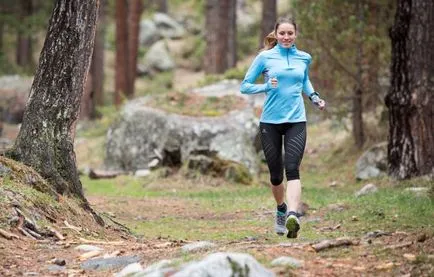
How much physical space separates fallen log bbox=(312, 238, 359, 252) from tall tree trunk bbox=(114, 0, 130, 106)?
861 inches

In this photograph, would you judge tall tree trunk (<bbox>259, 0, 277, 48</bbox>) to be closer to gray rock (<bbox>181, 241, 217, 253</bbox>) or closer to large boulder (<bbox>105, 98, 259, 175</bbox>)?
large boulder (<bbox>105, 98, 259, 175</bbox>)

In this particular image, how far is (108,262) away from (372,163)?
1093 centimetres

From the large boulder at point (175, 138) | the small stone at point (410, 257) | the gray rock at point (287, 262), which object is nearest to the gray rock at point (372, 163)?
the large boulder at point (175, 138)

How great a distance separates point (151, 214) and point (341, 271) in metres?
7.52

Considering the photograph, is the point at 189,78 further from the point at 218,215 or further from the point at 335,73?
the point at 218,215

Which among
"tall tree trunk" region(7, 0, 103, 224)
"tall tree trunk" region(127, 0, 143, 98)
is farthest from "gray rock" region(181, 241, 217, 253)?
"tall tree trunk" region(127, 0, 143, 98)

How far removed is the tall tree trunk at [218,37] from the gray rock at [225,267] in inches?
924

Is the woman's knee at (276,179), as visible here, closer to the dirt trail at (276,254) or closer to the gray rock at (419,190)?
the dirt trail at (276,254)

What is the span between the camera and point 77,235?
356 inches

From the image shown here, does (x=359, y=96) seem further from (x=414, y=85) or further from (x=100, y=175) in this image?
(x=100, y=175)

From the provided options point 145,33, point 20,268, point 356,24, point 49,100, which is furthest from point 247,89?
point 145,33

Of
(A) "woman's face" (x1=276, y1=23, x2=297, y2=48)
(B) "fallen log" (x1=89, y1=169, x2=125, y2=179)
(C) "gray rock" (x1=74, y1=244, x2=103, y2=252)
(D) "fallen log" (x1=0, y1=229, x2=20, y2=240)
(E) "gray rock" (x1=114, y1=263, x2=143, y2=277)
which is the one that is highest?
(A) "woman's face" (x1=276, y1=23, x2=297, y2=48)

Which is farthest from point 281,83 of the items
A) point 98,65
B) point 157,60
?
point 157,60

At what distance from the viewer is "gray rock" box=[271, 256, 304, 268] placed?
21.0ft
